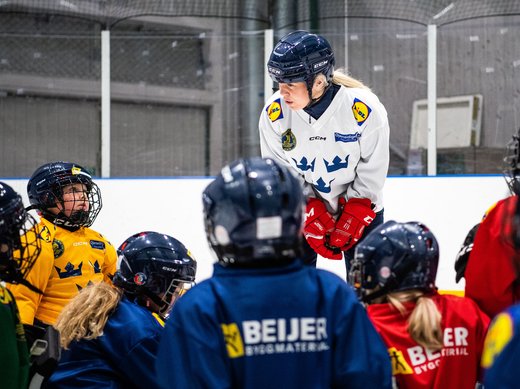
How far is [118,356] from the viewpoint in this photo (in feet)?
6.21

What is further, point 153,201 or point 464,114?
point 464,114

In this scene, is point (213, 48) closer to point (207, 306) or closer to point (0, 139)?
point (0, 139)

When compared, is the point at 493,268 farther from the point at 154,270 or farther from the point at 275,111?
the point at 275,111

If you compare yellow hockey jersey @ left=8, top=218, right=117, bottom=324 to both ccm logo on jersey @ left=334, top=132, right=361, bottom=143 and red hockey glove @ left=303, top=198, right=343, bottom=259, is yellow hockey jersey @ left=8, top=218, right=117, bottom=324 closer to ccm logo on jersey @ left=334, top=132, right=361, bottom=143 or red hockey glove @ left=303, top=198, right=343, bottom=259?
red hockey glove @ left=303, top=198, right=343, bottom=259

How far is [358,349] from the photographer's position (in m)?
1.40

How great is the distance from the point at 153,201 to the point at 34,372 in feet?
10.4

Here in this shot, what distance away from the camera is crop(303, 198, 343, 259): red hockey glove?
2.84 meters

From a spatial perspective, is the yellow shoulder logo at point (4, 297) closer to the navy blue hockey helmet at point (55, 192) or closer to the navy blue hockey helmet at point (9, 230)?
the navy blue hockey helmet at point (9, 230)

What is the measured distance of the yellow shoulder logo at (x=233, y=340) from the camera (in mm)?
1354

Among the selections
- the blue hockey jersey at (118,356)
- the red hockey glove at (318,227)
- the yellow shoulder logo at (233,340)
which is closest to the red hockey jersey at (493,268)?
the yellow shoulder logo at (233,340)

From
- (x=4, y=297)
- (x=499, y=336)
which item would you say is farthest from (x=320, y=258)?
(x=499, y=336)

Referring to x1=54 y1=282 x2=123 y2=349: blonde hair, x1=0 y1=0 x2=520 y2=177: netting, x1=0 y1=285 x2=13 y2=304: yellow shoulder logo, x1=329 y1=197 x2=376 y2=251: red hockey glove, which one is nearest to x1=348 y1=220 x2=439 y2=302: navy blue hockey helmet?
x1=54 y1=282 x2=123 y2=349: blonde hair

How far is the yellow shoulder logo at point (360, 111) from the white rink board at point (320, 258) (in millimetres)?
1598

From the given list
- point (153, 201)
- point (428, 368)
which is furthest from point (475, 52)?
point (428, 368)
